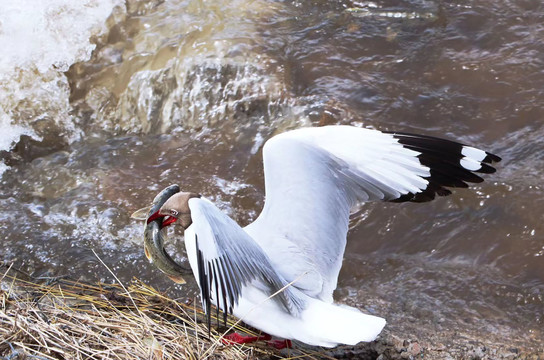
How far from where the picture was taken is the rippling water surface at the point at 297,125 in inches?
131

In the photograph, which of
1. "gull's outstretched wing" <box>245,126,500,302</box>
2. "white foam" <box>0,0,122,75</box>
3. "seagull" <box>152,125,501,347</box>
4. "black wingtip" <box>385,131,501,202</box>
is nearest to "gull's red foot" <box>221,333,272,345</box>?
"seagull" <box>152,125,501,347</box>

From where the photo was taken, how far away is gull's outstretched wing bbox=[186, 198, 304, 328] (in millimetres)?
2311

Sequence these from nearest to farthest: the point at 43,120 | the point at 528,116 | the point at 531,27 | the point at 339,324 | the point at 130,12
A: the point at 339,324 → the point at 528,116 → the point at 531,27 → the point at 43,120 → the point at 130,12

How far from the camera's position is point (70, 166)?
179 inches

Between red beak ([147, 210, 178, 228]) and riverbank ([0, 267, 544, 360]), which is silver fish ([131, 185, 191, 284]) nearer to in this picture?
red beak ([147, 210, 178, 228])

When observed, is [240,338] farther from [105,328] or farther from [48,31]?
[48,31]

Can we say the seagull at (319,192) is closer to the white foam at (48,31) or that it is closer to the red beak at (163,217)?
the red beak at (163,217)

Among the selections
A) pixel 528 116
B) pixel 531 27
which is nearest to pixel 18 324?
pixel 528 116

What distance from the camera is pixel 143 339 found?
276 centimetres

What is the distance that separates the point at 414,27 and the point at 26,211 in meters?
2.74

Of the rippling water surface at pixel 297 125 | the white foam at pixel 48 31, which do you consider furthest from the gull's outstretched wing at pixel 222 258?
the white foam at pixel 48 31

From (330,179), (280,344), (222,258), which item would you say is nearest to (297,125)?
(330,179)

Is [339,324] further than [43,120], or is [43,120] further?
[43,120]

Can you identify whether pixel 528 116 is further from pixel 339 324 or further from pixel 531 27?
pixel 339 324
